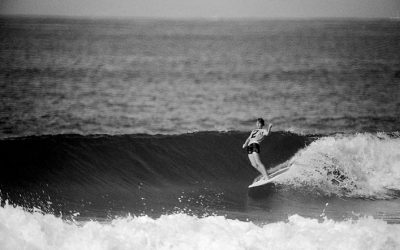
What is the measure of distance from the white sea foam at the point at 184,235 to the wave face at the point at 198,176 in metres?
0.98

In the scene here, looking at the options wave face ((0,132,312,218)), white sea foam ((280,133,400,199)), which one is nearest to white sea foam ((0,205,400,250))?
wave face ((0,132,312,218))

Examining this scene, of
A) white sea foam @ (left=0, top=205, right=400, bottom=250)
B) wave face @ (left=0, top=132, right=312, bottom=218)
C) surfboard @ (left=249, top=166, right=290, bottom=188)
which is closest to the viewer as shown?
white sea foam @ (left=0, top=205, right=400, bottom=250)

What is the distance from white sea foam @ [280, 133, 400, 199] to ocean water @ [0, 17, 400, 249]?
2 cm

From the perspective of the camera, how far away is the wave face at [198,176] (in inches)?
227

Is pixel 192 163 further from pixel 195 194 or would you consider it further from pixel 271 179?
pixel 271 179

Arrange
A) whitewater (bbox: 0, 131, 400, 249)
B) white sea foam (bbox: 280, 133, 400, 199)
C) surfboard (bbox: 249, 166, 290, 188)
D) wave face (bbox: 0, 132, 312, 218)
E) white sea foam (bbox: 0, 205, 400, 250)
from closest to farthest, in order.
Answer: white sea foam (bbox: 0, 205, 400, 250) → whitewater (bbox: 0, 131, 400, 249) → wave face (bbox: 0, 132, 312, 218) → surfboard (bbox: 249, 166, 290, 188) → white sea foam (bbox: 280, 133, 400, 199)

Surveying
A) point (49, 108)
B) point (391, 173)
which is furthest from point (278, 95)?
point (391, 173)

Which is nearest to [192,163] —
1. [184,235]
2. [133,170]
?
[133,170]

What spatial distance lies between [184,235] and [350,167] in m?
3.65

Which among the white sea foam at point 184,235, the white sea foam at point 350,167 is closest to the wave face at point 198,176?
the white sea foam at point 350,167

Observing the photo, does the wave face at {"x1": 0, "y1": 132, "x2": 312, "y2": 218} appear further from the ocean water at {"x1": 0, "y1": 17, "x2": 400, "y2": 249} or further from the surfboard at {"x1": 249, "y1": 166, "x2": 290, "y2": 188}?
the surfboard at {"x1": 249, "y1": 166, "x2": 290, "y2": 188}

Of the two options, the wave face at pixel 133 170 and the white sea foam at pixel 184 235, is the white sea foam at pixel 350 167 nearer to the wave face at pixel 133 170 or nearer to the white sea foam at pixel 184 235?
the wave face at pixel 133 170

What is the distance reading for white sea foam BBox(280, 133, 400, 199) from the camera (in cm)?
645

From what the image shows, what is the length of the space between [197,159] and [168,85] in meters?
10.2
